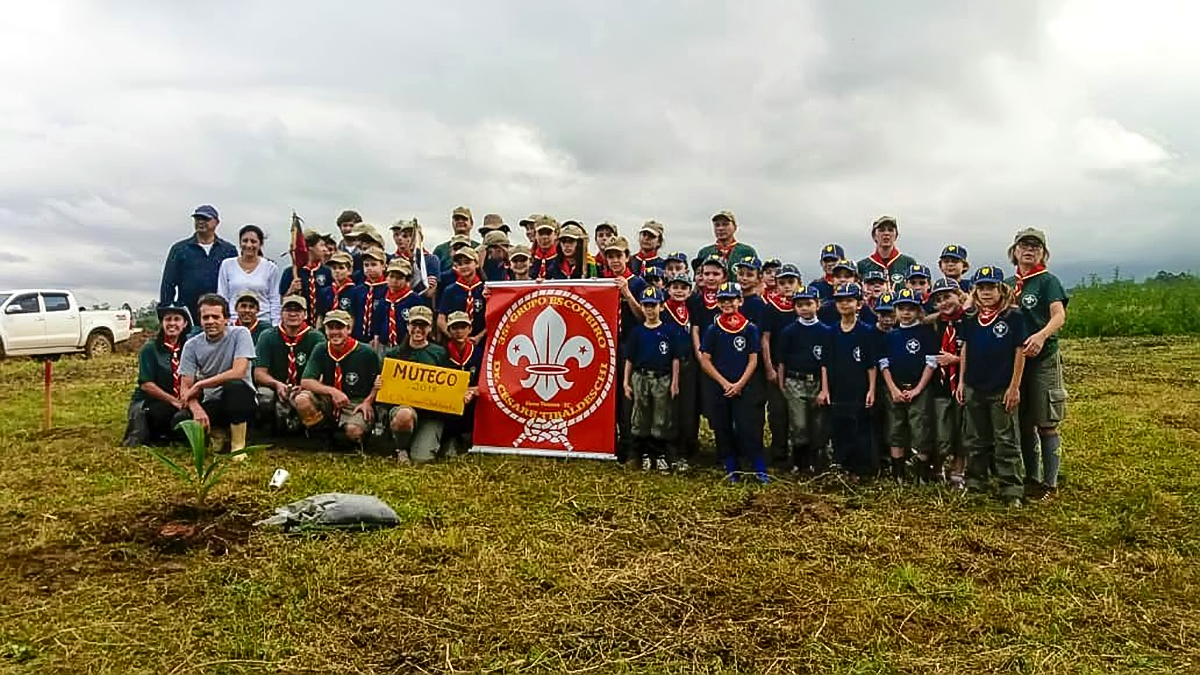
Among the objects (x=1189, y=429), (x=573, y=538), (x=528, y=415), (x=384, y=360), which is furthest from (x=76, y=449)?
(x=1189, y=429)

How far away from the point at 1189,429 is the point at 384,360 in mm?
7808

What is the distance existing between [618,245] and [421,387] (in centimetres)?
210

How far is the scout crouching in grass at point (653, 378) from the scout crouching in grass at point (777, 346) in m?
0.72

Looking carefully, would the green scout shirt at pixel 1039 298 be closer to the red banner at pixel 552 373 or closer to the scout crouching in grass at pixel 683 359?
the scout crouching in grass at pixel 683 359

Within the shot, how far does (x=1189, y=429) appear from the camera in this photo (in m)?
8.45

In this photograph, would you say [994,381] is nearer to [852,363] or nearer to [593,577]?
[852,363]

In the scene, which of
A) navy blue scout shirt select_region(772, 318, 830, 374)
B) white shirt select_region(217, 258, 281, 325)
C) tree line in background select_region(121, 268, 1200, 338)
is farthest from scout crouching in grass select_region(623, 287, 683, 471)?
tree line in background select_region(121, 268, 1200, 338)

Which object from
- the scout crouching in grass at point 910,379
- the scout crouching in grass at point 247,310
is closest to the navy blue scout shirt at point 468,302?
the scout crouching in grass at point 247,310

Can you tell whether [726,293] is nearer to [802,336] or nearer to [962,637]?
[802,336]

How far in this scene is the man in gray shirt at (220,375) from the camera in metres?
7.05

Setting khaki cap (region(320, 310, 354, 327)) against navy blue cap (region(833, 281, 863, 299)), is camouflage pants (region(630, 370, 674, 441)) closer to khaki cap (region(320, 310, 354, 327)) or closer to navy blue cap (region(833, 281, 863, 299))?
navy blue cap (region(833, 281, 863, 299))

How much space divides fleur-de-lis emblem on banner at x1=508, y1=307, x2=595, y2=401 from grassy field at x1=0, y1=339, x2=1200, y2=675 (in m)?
0.93

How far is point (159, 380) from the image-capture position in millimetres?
7246

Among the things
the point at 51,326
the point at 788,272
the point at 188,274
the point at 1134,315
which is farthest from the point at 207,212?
the point at 1134,315
